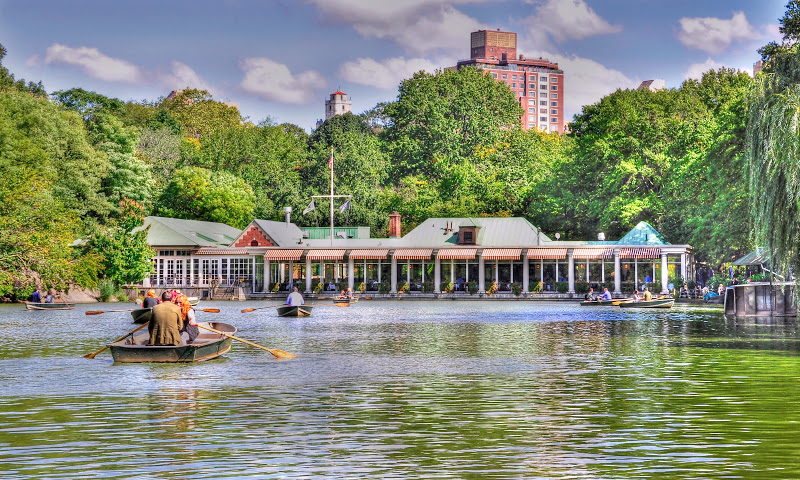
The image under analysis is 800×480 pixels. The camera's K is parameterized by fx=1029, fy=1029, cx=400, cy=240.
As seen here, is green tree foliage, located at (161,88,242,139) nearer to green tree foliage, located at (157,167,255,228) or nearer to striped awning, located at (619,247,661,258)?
green tree foliage, located at (157,167,255,228)

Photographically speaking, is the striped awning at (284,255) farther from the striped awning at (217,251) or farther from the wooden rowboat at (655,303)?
the wooden rowboat at (655,303)

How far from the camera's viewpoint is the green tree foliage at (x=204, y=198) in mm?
89375

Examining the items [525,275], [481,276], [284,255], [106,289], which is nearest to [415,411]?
[106,289]

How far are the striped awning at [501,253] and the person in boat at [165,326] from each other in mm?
52047

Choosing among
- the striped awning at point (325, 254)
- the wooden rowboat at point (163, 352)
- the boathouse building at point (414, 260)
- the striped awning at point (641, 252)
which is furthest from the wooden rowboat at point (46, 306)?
the striped awning at point (641, 252)

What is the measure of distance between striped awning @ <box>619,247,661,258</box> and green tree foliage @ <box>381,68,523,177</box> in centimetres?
2823

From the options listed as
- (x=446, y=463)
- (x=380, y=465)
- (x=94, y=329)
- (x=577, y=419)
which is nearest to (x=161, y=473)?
(x=380, y=465)

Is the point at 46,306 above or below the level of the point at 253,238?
below

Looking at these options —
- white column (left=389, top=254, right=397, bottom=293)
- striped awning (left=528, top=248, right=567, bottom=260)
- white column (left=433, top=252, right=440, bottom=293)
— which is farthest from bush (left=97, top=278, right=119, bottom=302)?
striped awning (left=528, top=248, right=567, bottom=260)

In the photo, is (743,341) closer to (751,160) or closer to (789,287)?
(751,160)

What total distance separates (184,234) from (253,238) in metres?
Answer: 5.23

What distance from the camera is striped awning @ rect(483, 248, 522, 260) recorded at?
73.8m

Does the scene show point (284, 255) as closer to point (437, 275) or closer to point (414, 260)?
point (414, 260)

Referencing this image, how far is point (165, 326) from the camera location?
75.8 feet
